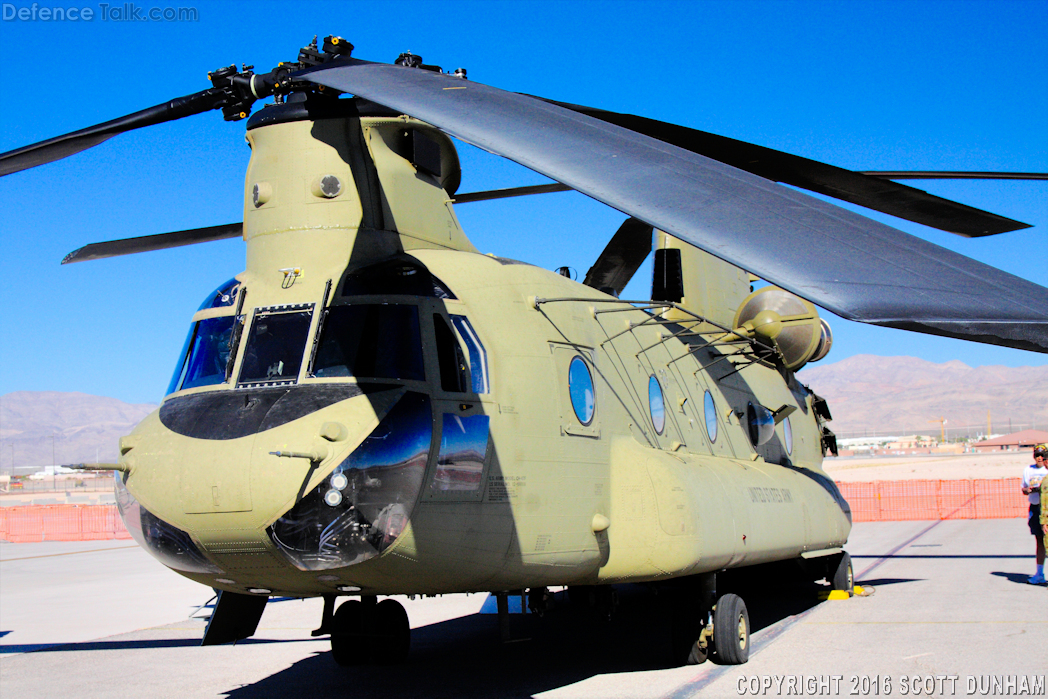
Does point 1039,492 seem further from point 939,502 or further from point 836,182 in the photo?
point 939,502

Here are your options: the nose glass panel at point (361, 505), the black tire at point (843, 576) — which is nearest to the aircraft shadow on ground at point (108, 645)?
the nose glass panel at point (361, 505)

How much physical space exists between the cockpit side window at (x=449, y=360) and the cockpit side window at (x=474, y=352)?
0.07 metres

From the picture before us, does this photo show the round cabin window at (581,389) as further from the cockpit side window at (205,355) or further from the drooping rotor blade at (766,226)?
the drooping rotor blade at (766,226)

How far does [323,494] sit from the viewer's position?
17.9 feet

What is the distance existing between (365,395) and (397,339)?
1.81 feet

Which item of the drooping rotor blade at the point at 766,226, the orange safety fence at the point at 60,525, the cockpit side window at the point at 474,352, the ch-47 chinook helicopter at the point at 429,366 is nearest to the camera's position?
the drooping rotor blade at the point at 766,226

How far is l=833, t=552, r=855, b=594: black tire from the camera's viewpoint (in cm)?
1322

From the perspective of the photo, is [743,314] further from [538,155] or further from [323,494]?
[538,155]

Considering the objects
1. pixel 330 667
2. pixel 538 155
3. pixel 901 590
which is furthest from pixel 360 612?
pixel 901 590

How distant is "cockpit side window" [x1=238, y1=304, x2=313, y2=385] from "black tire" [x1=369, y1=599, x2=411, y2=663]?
12.9 feet

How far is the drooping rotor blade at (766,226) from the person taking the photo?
280 centimetres

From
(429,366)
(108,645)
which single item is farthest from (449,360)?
(108,645)

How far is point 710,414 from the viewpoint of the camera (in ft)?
33.5

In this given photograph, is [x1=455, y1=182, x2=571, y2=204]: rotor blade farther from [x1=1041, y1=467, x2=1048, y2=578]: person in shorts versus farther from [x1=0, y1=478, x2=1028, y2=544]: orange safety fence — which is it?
[x1=0, y1=478, x2=1028, y2=544]: orange safety fence
